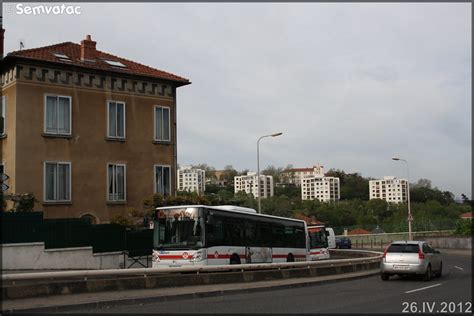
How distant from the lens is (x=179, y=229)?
24.0 m

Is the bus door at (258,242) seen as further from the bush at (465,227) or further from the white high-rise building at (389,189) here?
the white high-rise building at (389,189)

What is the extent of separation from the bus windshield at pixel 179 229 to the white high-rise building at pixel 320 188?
Answer: 401ft

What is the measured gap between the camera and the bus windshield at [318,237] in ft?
140

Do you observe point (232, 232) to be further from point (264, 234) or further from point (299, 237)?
point (299, 237)

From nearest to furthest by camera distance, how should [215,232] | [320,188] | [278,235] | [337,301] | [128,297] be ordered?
[128,297] < [337,301] < [215,232] < [278,235] < [320,188]

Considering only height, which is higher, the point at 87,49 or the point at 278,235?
the point at 87,49

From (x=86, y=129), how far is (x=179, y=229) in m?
11.3

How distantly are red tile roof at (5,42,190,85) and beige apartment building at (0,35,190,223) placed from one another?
0.06m

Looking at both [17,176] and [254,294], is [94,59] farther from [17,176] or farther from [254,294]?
[254,294]

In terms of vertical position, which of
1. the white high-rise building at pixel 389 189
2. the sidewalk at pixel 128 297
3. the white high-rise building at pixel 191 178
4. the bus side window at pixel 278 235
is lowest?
the sidewalk at pixel 128 297

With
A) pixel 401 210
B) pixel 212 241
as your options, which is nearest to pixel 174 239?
pixel 212 241

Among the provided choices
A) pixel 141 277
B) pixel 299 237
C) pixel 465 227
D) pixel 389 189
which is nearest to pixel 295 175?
pixel 389 189

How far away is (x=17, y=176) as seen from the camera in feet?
96.6

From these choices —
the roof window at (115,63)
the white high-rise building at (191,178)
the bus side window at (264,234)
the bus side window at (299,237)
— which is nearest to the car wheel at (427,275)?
the bus side window at (264,234)
